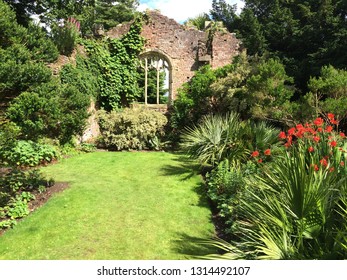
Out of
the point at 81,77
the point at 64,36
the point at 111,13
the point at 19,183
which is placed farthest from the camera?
the point at 111,13

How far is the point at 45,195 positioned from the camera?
19.6 feet

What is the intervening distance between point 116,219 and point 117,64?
1008 cm

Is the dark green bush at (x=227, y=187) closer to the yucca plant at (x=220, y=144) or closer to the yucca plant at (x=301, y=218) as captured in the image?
the yucca plant at (x=220, y=144)

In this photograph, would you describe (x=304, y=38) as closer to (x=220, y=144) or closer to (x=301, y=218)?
(x=220, y=144)

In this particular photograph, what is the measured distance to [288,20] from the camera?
15336 mm

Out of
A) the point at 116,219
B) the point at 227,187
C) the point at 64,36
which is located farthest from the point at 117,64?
the point at 116,219

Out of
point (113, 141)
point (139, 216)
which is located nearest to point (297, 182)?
point (139, 216)

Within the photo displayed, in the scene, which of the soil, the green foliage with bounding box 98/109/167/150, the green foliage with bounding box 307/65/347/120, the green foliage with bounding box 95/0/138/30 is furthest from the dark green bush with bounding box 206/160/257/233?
the green foliage with bounding box 95/0/138/30

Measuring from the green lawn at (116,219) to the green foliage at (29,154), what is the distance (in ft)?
1.67

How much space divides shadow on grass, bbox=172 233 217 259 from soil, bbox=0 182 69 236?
2823mm

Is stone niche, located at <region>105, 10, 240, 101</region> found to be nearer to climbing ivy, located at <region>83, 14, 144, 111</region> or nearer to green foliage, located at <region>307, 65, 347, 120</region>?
climbing ivy, located at <region>83, 14, 144, 111</region>

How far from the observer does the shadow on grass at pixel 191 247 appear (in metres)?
4.11

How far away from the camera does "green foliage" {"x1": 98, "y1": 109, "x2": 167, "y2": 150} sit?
1158cm

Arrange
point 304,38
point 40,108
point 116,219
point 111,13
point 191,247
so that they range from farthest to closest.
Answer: point 111,13 < point 304,38 < point 116,219 < point 40,108 < point 191,247
